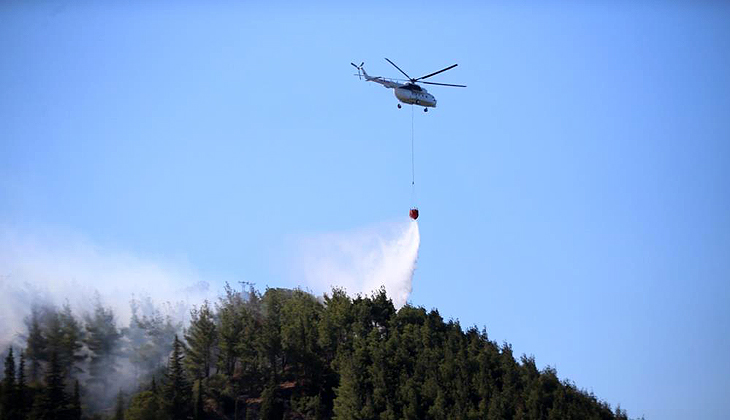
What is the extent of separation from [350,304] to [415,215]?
22958 millimetres

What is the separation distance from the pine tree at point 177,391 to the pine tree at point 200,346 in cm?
372

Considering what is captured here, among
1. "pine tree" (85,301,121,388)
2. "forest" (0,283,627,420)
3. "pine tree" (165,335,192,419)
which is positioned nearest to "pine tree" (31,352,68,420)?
"forest" (0,283,627,420)

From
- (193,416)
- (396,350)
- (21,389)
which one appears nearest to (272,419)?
(193,416)

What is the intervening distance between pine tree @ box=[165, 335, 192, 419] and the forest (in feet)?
0.48

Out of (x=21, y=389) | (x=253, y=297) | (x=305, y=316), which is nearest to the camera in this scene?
(x=21, y=389)

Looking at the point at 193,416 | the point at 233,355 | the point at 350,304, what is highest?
the point at 350,304

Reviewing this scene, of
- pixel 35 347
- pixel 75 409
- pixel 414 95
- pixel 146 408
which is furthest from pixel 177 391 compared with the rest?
pixel 414 95

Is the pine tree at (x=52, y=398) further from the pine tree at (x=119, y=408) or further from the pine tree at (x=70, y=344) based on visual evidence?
the pine tree at (x=70, y=344)

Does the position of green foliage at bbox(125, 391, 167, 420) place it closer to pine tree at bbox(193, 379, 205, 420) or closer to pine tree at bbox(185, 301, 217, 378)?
pine tree at bbox(193, 379, 205, 420)

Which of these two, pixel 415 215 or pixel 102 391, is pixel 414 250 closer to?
pixel 415 215

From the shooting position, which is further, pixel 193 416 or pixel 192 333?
pixel 192 333

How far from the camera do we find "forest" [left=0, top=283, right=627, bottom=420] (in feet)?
340

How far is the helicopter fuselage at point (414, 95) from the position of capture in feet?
351

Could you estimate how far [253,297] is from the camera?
13100 cm
